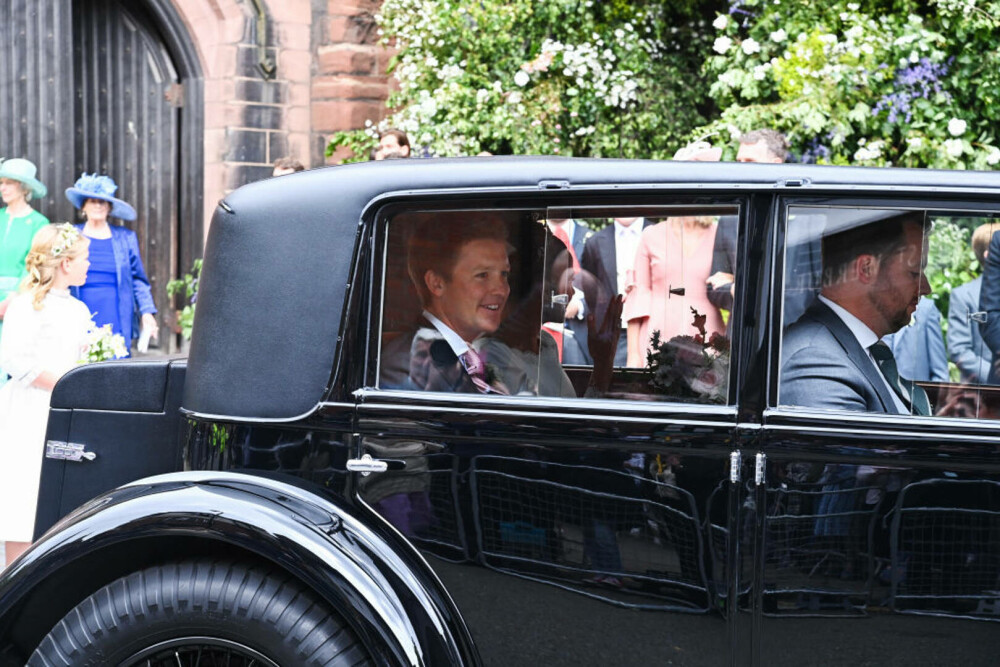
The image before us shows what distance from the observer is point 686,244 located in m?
2.57

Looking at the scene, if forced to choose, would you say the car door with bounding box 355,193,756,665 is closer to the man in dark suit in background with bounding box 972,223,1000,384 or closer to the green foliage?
the man in dark suit in background with bounding box 972,223,1000,384

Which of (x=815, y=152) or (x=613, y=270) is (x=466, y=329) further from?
(x=815, y=152)

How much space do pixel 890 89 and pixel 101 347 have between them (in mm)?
5652

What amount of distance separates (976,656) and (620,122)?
7.18 m

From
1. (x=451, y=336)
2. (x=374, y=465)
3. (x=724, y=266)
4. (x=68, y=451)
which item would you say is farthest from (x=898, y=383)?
(x=68, y=451)

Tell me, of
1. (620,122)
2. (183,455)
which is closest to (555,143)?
(620,122)

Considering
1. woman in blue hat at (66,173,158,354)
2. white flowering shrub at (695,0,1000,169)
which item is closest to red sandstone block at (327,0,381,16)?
woman in blue hat at (66,173,158,354)

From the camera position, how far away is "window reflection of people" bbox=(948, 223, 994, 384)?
2502 mm

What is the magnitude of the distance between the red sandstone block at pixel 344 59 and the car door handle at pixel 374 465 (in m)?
7.79

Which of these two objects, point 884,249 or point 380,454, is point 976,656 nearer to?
point 884,249

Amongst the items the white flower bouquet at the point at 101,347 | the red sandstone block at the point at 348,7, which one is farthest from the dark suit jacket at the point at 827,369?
the red sandstone block at the point at 348,7

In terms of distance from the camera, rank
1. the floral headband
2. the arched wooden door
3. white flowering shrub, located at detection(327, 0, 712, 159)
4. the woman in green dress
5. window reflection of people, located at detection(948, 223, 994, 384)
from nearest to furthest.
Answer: window reflection of people, located at detection(948, 223, 994, 384), the floral headband, the woman in green dress, white flowering shrub, located at detection(327, 0, 712, 159), the arched wooden door

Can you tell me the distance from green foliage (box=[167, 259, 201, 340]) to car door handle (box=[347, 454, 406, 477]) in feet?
22.2

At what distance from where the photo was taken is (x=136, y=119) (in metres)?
9.95
